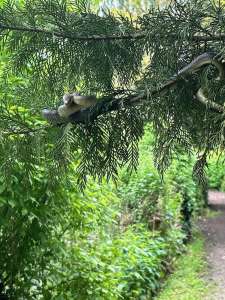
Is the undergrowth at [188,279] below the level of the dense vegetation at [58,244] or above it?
below

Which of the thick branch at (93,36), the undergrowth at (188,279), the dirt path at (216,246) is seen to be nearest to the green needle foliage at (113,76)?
the thick branch at (93,36)

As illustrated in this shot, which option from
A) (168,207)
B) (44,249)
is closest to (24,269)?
(44,249)

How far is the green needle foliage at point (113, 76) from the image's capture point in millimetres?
1408

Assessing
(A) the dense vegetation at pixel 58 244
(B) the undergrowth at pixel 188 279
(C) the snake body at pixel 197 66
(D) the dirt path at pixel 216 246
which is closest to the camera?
(C) the snake body at pixel 197 66

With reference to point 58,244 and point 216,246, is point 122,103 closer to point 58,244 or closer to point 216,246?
point 58,244

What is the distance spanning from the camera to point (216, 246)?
8.13 meters

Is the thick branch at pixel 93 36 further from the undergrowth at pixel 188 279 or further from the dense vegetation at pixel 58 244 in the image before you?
the undergrowth at pixel 188 279

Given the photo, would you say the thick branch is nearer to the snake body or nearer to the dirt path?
the snake body

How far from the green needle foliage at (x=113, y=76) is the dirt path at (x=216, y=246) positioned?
4.28 m

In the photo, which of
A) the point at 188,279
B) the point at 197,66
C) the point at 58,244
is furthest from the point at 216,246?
the point at 197,66

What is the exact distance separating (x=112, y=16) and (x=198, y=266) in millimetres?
5752

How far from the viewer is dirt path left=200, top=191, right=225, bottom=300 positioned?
19.7 feet

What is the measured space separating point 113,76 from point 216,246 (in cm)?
701

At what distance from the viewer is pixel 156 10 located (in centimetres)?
144
